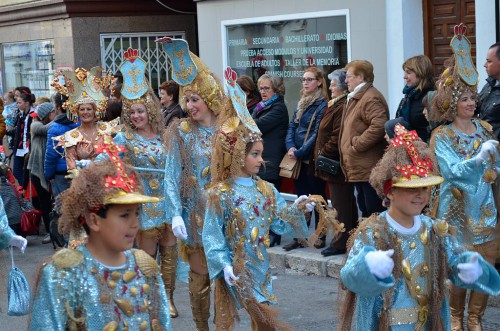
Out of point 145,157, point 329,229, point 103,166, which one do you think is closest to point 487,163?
point 329,229

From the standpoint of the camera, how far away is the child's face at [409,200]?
5.04 meters

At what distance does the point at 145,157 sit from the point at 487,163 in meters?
2.71

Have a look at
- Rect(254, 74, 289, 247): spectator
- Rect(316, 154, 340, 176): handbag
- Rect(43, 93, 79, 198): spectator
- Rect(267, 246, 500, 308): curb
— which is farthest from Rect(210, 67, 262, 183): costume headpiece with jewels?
Rect(43, 93, 79, 198): spectator

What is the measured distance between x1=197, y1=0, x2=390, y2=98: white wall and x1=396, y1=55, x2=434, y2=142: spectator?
6.98 feet

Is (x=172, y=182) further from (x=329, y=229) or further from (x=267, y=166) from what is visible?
(x=267, y=166)

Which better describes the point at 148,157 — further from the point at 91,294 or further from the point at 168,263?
the point at 91,294

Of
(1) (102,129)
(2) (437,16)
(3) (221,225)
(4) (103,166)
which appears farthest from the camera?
(2) (437,16)

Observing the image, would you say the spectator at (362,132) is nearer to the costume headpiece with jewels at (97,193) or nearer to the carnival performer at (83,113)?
the carnival performer at (83,113)

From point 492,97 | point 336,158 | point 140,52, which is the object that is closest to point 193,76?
point 492,97

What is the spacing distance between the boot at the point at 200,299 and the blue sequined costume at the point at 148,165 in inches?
Result: 33.8

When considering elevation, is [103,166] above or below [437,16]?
below

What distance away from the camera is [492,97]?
8.04 meters

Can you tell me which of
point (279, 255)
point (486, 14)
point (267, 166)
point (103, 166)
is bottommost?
point (279, 255)

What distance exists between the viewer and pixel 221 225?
6043 millimetres
